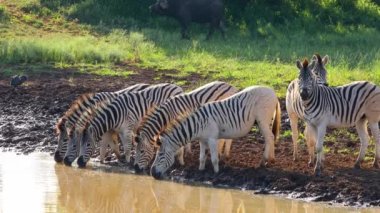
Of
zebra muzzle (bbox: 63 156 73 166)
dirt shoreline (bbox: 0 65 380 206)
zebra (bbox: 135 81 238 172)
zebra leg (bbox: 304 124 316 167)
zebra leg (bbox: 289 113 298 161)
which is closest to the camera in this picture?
dirt shoreline (bbox: 0 65 380 206)

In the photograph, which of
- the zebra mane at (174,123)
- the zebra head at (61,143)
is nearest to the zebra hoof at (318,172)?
the zebra mane at (174,123)

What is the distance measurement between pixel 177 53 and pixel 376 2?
29.7 feet

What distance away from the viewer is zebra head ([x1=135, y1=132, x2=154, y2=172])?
1366 cm

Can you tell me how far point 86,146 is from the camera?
→ 1425 cm

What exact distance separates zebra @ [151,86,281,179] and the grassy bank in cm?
454

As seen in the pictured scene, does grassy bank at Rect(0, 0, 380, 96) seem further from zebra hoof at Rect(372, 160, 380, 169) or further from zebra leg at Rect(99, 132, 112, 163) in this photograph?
zebra hoof at Rect(372, 160, 380, 169)

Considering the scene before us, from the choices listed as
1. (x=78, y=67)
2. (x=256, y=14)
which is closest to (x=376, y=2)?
(x=256, y=14)

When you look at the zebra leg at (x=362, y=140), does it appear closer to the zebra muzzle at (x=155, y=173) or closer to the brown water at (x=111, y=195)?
the brown water at (x=111, y=195)

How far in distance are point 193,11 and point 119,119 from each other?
13.3m

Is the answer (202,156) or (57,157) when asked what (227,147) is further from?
(57,157)

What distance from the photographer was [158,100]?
14.8 metres

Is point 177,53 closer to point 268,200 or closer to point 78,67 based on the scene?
point 78,67

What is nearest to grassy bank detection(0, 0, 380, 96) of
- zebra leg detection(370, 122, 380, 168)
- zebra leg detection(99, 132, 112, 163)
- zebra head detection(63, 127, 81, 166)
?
zebra leg detection(99, 132, 112, 163)

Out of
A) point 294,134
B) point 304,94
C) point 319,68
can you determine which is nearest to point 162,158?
point 294,134
